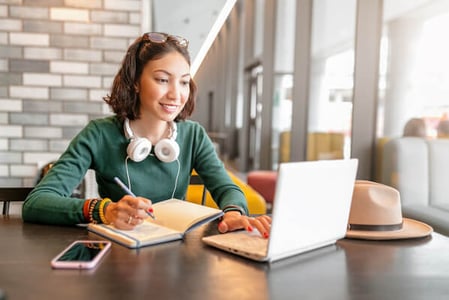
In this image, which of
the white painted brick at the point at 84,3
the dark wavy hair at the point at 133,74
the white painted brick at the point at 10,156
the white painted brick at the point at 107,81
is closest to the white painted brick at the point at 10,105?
Answer: the white painted brick at the point at 10,156

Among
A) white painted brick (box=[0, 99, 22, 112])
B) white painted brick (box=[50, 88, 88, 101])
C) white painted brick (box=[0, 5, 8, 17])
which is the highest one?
white painted brick (box=[0, 5, 8, 17])

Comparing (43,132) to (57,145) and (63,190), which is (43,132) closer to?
(57,145)

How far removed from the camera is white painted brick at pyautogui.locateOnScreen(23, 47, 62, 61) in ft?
7.95

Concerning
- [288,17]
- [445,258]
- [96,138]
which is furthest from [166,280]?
[288,17]

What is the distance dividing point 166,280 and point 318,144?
15.3ft

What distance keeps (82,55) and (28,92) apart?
37 centimetres

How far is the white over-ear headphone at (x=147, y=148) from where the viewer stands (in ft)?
4.33

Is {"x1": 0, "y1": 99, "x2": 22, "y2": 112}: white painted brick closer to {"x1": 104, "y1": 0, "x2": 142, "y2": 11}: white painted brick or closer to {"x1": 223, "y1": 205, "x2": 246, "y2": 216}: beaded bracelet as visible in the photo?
{"x1": 104, "y1": 0, "x2": 142, "y2": 11}: white painted brick

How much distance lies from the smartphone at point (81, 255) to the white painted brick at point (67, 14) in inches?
72.6

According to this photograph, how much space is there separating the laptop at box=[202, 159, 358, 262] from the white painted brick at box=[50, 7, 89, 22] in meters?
1.89

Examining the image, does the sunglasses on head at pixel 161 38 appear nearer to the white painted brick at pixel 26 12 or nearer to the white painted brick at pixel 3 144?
the white painted brick at pixel 26 12

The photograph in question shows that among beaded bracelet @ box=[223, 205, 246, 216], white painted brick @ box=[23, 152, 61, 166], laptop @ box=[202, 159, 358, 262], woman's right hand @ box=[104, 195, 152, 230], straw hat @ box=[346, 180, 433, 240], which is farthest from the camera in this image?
white painted brick @ box=[23, 152, 61, 166]

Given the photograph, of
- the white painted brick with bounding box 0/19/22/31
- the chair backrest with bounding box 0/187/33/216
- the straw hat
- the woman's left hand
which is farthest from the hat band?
the white painted brick with bounding box 0/19/22/31

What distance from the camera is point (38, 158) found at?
2.50 m
